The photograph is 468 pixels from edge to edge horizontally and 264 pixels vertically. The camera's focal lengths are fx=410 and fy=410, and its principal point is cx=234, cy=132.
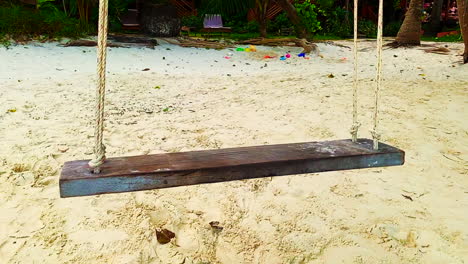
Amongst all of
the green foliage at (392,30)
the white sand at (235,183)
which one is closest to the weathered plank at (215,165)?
the white sand at (235,183)

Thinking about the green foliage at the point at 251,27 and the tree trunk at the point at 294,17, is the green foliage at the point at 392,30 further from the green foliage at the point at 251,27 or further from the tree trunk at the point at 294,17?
the tree trunk at the point at 294,17

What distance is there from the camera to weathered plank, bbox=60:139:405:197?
125 cm

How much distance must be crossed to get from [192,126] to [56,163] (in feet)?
3.58

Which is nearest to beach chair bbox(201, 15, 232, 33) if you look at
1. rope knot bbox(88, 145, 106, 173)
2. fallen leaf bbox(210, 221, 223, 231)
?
fallen leaf bbox(210, 221, 223, 231)

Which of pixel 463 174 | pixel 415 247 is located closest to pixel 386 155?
pixel 415 247

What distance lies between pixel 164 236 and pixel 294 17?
287 inches

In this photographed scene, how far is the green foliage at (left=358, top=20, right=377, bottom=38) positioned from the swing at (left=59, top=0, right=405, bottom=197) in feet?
40.5

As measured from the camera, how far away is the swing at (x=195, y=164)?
4.09 ft

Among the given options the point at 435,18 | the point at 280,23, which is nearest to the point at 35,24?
the point at 280,23

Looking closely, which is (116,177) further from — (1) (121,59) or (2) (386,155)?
(1) (121,59)

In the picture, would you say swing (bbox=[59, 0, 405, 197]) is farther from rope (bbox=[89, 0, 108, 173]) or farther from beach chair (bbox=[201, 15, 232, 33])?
beach chair (bbox=[201, 15, 232, 33])

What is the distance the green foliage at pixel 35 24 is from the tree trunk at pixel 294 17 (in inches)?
152

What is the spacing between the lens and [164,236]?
1862mm

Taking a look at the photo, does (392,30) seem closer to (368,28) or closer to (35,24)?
(368,28)
